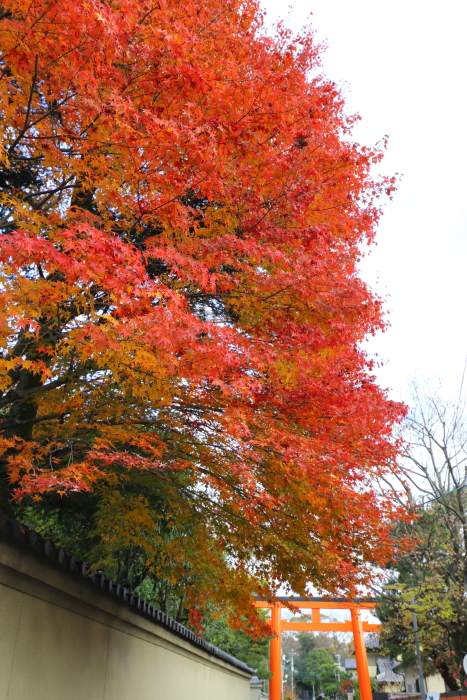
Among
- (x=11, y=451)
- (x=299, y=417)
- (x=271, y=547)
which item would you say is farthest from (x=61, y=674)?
(x=299, y=417)

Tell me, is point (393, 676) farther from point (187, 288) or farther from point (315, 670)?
point (187, 288)

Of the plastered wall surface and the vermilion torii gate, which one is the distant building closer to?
the vermilion torii gate

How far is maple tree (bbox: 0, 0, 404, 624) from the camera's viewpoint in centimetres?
474

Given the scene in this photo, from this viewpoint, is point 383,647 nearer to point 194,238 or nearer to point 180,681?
point 180,681

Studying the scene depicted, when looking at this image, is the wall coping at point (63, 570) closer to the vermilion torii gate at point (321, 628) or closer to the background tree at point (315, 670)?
the vermilion torii gate at point (321, 628)

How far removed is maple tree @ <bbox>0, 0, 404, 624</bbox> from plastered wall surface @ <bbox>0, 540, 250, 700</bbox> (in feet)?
3.10

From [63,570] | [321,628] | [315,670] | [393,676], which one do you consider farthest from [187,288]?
[315,670]

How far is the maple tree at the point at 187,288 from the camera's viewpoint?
4.74 m

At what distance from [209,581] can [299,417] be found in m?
4.47

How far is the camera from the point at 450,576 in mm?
17781

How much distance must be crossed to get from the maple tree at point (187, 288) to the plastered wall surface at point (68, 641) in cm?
94

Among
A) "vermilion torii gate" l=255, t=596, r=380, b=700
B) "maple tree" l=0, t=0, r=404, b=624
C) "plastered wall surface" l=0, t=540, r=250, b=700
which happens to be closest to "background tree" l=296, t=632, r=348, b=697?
"vermilion torii gate" l=255, t=596, r=380, b=700

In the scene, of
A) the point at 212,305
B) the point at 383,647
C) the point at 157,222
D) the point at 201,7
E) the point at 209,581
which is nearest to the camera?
the point at 157,222

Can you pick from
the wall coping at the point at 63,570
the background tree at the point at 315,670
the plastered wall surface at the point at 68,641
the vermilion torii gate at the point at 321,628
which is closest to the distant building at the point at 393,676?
the vermilion torii gate at the point at 321,628
